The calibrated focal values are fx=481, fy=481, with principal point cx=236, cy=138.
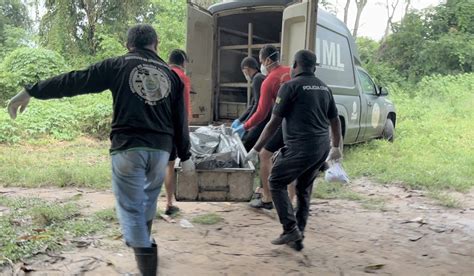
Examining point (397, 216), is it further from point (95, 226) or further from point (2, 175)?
point (2, 175)

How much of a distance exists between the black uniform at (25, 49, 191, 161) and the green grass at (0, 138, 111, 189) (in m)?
3.39

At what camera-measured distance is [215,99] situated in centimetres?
Result: 769

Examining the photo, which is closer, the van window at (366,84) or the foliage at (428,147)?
the foliage at (428,147)

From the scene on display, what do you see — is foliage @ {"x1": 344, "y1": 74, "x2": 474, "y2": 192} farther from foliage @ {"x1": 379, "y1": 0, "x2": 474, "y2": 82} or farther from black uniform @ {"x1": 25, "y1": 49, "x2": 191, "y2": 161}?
black uniform @ {"x1": 25, "y1": 49, "x2": 191, "y2": 161}

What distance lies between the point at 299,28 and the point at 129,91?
339cm

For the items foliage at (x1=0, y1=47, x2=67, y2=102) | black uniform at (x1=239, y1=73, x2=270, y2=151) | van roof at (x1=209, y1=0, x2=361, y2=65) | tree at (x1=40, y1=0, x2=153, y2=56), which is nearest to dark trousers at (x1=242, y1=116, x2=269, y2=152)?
black uniform at (x1=239, y1=73, x2=270, y2=151)

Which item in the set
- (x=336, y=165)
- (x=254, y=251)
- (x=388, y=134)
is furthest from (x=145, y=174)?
(x=388, y=134)

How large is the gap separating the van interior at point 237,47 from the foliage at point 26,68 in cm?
656

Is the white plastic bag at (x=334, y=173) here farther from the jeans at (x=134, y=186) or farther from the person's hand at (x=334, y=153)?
the jeans at (x=134, y=186)

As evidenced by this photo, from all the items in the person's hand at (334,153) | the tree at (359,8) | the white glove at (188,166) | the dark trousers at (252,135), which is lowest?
the white glove at (188,166)

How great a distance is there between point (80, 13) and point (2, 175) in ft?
32.3

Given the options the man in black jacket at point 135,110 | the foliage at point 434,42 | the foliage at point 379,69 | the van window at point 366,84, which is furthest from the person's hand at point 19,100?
the foliage at point 434,42

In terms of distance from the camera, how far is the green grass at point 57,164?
6469 mm

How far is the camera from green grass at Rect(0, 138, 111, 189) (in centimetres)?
647
